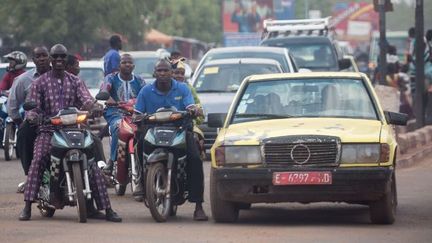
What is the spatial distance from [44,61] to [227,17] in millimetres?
66950

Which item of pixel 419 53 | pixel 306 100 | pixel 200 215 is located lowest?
pixel 419 53

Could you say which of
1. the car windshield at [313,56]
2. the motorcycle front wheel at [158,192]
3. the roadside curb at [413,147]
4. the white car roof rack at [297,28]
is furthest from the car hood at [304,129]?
the white car roof rack at [297,28]

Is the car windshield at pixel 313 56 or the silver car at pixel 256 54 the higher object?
the silver car at pixel 256 54

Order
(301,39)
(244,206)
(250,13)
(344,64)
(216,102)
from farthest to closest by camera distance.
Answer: (250,13), (301,39), (344,64), (216,102), (244,206)

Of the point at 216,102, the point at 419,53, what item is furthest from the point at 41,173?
the point at 419,53

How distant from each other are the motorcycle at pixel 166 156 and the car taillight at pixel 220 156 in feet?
2.27

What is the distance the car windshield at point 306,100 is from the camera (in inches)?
520

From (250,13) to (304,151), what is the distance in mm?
71912

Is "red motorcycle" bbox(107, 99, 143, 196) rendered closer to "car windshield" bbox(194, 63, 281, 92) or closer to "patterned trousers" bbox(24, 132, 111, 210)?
"patterned trousers" bbox(24, 132, 111, 210)

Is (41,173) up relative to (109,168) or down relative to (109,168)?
up

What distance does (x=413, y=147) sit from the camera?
22.0 m

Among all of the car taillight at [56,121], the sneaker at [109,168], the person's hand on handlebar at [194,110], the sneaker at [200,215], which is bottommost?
the sneaker at [109,168]

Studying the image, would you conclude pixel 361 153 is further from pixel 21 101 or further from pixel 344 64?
pixel 344 64

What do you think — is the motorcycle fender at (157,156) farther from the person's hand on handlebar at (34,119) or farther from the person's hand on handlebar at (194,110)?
the person's hand on handlebar at (34,119)
